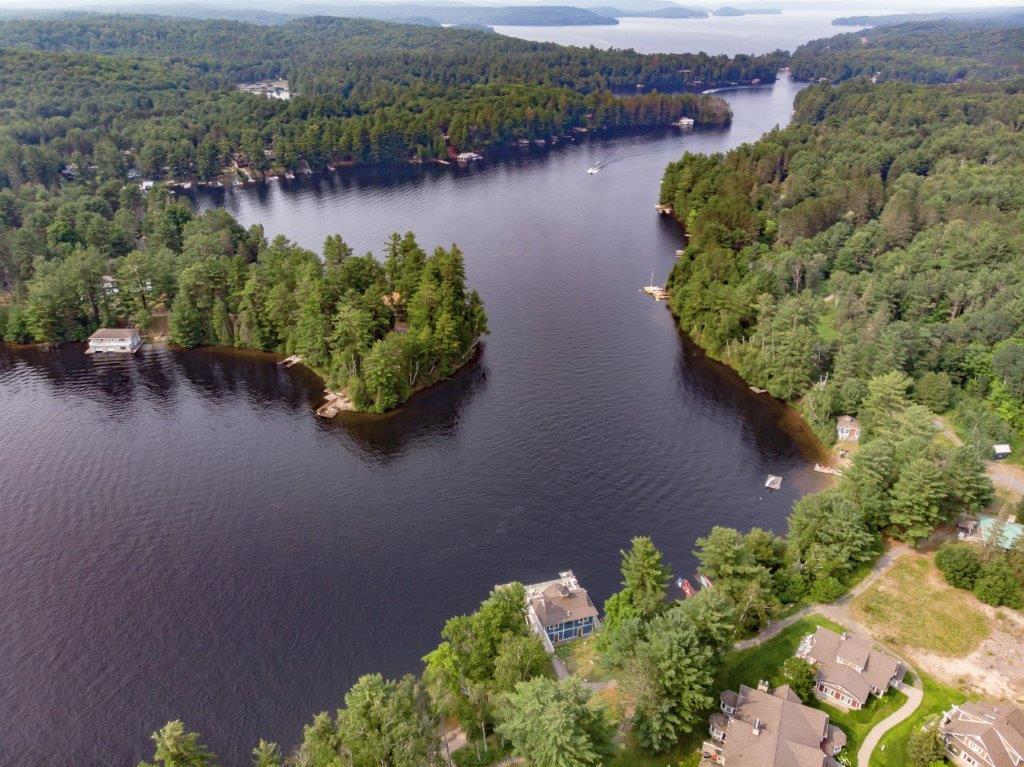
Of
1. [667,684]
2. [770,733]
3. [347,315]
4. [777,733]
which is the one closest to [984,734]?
[777,733]

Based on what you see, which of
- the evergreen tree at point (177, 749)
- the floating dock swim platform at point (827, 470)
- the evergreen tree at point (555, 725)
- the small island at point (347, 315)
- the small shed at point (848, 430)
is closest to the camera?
the evergreen tree at point (177, 749)

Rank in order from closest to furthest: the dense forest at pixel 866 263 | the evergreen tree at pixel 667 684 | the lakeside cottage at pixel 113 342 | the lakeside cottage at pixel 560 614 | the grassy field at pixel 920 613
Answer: the evergreen tree at pixel 667 684 < the grassy field at pixel 920 613 < the lakeside cottage at pixel 560 614 < the dense forest at pixel 866 263 < the lakeside cottage at pixel 113 342

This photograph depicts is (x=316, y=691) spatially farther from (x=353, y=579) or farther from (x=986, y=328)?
(x=986, y=328)

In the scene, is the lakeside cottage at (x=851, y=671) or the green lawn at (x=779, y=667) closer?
the green lawn at (x=779, y=667)

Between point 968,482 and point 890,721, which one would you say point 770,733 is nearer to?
point 890,721

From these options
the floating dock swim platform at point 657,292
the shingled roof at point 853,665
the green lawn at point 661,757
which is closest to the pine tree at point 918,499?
the shingled roof at point 853,665

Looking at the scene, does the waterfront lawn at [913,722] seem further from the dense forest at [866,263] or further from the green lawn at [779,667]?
the dense forest at [866,263]
